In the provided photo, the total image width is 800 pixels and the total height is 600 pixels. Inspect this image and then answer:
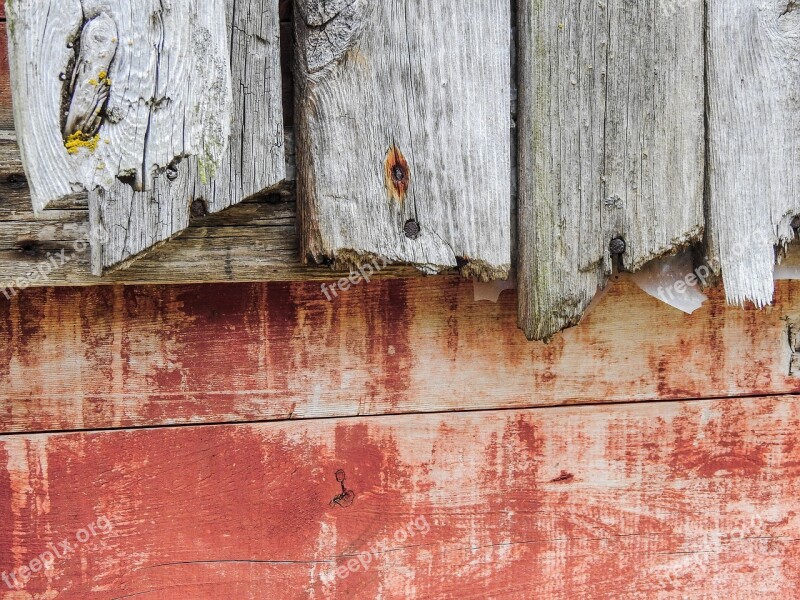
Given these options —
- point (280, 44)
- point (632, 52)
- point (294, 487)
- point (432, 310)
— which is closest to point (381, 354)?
point (432, 310)

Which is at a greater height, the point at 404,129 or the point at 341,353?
the point at 404,129

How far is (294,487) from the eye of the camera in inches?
55.0

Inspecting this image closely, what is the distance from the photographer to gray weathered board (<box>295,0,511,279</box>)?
3.59 ft

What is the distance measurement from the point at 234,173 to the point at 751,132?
2.87 ft

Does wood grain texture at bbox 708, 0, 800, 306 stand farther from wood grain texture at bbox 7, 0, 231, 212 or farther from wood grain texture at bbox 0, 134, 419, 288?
wood grain texture at bbox 7, 0, 231, 212

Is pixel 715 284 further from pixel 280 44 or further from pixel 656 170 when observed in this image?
pixel 280 44

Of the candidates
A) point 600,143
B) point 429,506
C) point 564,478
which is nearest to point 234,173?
point 600,143

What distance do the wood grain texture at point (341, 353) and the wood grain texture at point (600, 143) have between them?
10.2 inches

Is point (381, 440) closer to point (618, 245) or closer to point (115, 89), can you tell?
point (618, 245)

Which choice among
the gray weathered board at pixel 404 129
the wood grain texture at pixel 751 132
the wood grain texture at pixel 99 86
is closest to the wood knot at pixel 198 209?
the gray weathered board at pixel 404 129

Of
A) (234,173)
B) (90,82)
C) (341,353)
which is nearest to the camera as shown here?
(90,82)

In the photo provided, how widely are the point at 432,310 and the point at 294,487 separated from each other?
1.47ft

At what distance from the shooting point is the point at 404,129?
3.66 feet

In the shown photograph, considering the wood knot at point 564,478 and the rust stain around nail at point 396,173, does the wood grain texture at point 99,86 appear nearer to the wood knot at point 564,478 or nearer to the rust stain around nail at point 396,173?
the rust stain around nail at point 396,173
